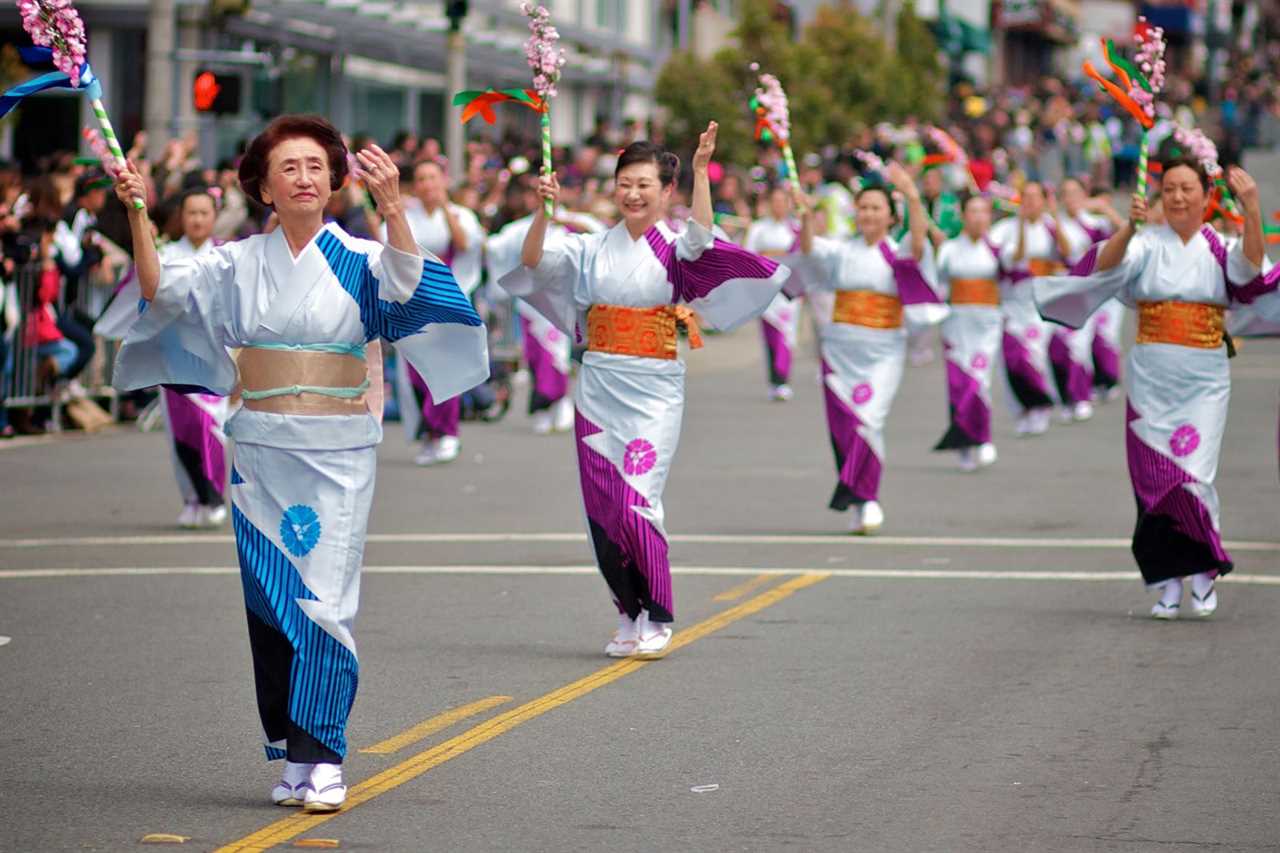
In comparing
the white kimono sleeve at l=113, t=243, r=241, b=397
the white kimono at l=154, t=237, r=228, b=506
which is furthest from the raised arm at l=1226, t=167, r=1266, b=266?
the white kimono at l=154, t=237, r=228, b=506

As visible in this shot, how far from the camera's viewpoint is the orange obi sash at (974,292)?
18.4m

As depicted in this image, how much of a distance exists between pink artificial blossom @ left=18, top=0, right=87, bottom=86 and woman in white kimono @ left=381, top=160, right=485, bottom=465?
31.4 ft

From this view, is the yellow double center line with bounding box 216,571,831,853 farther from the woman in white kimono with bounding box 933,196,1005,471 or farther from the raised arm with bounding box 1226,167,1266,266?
the woman in white kimono with bounding box 933,196,1005,471

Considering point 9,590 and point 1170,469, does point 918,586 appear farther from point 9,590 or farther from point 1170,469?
point 9,590

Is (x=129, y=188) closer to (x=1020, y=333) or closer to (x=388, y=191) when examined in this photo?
(x=388, y=191)

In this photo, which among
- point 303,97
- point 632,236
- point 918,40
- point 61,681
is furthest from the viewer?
point 918,40

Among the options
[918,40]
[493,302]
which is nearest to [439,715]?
[493,302]

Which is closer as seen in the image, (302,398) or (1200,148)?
(302,398)

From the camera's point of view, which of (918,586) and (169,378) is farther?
(918,586)

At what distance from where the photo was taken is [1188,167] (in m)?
10.4

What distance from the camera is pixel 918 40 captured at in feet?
142

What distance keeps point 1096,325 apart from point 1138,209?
12380 mm

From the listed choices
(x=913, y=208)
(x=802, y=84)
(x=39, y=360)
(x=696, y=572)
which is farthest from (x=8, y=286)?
(x=802, y=84)

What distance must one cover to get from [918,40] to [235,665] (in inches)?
1407
